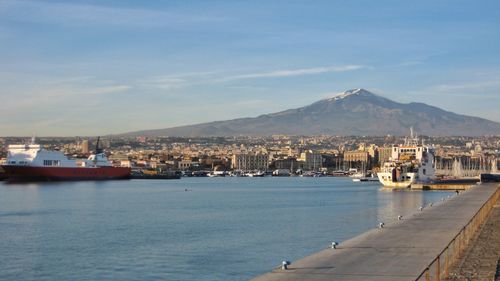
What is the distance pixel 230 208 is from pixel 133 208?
5767mm

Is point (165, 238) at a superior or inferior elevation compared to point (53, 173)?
inferior

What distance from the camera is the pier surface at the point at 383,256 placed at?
1612 cm

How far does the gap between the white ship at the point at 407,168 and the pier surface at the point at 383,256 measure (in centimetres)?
5170

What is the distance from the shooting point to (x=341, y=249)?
67.6 feet

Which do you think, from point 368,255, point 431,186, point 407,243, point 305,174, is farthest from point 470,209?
point 305,174

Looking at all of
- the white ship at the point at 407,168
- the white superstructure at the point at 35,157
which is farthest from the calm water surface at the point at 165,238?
the white superstructure at the point at 35,157

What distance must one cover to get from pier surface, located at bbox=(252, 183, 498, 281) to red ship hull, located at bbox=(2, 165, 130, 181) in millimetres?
80124

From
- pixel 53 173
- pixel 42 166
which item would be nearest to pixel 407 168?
pixel 53 173

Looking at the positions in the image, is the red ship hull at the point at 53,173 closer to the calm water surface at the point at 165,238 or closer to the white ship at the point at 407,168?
the white ship at the point at 407,168

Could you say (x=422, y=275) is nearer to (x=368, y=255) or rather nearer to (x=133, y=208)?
(x=368, y=255)

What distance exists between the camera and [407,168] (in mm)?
82000

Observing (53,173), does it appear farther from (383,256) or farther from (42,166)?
(383,256)

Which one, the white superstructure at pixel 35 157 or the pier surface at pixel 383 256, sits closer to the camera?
the pier surface at pixel 383 256

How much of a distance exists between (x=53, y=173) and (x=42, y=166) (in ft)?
6.25
